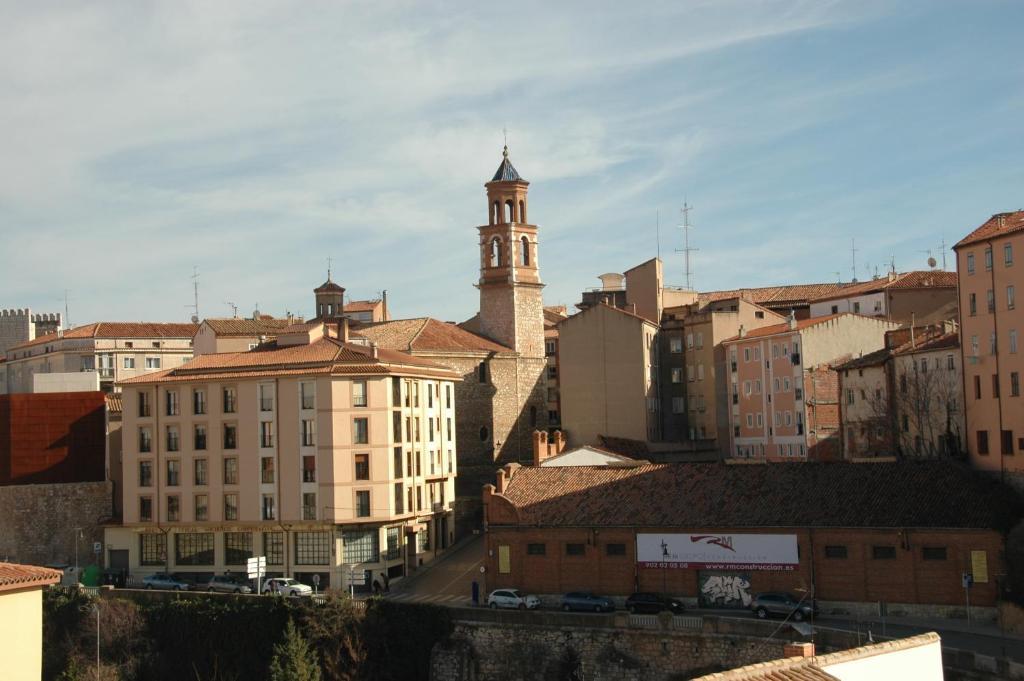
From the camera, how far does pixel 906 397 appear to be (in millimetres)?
66250

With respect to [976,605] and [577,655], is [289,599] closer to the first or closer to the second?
[577,655]

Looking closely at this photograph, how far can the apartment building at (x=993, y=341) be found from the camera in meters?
55.2

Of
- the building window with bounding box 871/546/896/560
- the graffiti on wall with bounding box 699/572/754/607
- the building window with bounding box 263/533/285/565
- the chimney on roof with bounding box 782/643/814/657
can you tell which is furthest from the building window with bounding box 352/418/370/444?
the chimney on roof with bounding box 782/643/814/657

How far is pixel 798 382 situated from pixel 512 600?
2805 cm

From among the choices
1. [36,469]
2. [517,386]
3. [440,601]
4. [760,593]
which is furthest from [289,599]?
[517,386]

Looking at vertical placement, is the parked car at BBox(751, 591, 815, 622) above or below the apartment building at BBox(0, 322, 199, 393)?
below

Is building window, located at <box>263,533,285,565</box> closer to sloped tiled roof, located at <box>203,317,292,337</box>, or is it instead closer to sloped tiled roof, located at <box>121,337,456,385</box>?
sloped tiled roof, located at <box>121,337,456,385</box>

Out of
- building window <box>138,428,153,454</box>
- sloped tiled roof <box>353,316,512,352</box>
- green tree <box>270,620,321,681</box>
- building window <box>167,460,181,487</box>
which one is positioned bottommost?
green tree <box>270,620,321,681</box>

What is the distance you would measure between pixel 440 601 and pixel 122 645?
15394mm

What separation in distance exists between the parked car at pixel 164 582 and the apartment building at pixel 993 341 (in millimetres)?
38717

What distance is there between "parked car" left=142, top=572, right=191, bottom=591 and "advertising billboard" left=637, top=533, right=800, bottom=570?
24.0m

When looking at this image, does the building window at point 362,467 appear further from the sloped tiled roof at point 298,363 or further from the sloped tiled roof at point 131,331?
the sloped tiled roof at point 131,331

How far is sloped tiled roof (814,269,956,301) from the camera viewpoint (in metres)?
85.3

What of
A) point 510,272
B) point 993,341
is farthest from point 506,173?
point 993,341
